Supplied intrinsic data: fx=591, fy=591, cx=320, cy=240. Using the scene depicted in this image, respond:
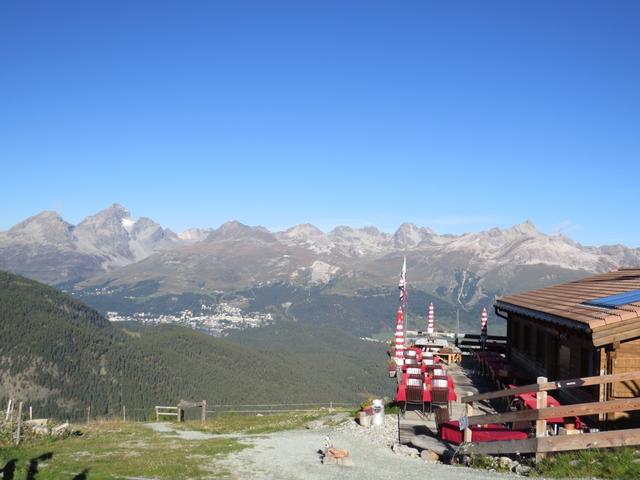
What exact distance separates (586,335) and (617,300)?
1965 millimetres

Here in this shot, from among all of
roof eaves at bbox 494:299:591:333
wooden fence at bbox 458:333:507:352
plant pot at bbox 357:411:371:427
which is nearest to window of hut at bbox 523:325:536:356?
roof eaves at bbox 494:299:591:333

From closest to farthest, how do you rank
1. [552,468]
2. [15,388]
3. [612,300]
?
[552,468], [612,300], [15,388]

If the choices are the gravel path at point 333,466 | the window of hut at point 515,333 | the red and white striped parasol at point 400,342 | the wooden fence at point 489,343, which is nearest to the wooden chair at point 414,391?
the gravel path at point 333,466

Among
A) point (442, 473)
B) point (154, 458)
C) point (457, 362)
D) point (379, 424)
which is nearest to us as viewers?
point (442, 473)

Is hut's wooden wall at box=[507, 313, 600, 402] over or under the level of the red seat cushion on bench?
over

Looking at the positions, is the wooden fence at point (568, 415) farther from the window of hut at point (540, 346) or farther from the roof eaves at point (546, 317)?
the window of hut at point (540, 346)

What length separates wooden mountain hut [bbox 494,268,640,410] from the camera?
15672mm

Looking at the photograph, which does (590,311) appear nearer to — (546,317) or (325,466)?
(546,317)

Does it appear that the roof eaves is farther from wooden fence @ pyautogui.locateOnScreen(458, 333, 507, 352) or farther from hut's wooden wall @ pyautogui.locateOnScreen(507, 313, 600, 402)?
wooden fence @ pyautogui.locateOnScreen(458, 333, 507, 352)

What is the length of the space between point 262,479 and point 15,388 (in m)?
209

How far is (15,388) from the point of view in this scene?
7564 inches

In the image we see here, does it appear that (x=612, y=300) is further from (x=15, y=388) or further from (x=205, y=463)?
(x=15, y=388)

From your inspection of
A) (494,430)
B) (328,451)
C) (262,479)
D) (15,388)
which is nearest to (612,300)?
(494,430)

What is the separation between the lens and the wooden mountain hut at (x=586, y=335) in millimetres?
15672
